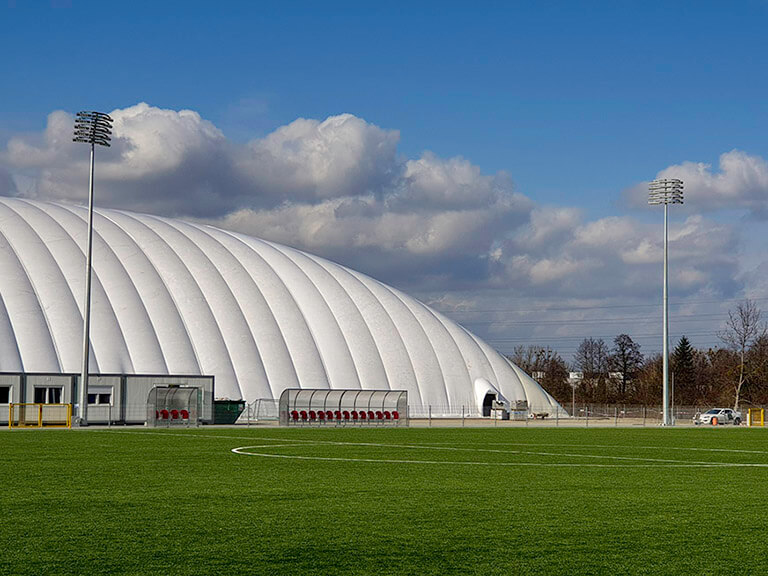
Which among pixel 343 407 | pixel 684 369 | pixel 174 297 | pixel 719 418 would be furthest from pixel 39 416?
pixel 684 369

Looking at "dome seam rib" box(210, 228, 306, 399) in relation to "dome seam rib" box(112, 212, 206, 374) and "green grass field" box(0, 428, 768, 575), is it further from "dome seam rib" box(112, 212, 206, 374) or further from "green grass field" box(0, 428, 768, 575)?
"green grass field" box(0, 428, 768, 575)

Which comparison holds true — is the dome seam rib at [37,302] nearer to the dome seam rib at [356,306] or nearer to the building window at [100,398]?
the building window at [100,398]

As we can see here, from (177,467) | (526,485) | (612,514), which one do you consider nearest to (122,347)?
(177,467)

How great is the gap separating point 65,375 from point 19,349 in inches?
137

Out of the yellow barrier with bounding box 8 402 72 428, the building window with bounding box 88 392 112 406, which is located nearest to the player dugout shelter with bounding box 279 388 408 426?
the building window with bounding box 88 392 112 406

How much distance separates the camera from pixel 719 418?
277 feet

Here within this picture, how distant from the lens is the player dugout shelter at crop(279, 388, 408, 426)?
61.6m

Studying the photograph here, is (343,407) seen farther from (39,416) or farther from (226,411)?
(39,416)

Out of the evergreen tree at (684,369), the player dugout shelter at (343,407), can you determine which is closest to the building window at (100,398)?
the player dugout shelter at (343,407)

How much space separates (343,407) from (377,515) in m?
50.3

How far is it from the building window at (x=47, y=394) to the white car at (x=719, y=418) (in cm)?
4887

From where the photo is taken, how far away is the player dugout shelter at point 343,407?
61594mm

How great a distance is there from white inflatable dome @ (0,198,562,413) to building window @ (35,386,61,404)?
1.72m

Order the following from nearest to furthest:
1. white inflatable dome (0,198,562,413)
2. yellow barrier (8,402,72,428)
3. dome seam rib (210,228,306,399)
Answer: yellow barrier (8,402,72,428)
white inflatable dome (0,198,562,413)
dome seam rib (210,228,306,399)
